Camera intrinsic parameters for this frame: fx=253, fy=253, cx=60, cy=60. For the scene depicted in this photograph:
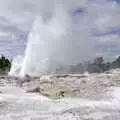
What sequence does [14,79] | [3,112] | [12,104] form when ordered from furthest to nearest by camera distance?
[14,79]
[12,104]
[3,112]

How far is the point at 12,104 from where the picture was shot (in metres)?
9.83

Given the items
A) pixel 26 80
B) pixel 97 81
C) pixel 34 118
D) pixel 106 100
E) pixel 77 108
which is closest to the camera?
pixel 34 118

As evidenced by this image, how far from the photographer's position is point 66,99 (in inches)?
443

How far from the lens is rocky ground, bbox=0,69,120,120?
8.16 meters

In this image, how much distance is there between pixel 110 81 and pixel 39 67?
1363cm

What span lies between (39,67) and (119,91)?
14904 mm

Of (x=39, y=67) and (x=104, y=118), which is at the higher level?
(x=39, y=67)

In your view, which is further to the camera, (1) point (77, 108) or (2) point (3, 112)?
(1) point (77, 108)

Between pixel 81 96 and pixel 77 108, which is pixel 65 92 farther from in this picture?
pixel 77 108

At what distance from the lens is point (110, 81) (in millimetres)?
13461

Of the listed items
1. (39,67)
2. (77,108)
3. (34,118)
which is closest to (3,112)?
(34,118)

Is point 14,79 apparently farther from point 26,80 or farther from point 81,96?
point 81,96

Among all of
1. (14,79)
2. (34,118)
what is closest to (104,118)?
(34,118)

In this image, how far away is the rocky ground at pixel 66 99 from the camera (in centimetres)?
816
